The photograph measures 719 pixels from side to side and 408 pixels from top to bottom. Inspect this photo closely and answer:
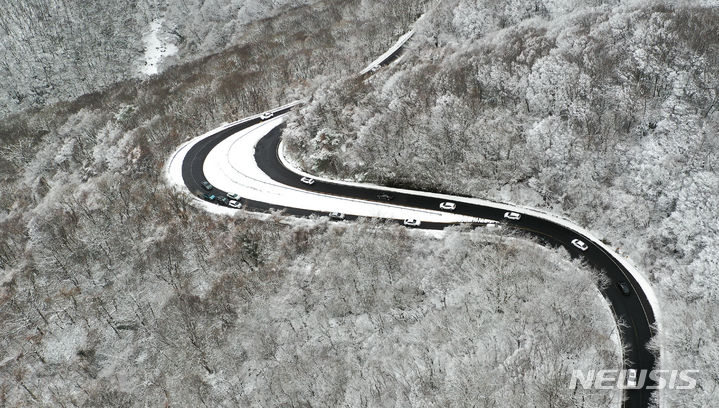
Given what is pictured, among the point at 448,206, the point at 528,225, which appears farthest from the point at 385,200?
the point at 528,225

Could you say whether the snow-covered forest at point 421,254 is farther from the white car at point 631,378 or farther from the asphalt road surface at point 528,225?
the white car at point 631,378

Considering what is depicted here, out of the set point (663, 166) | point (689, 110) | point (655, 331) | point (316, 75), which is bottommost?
point (655, 331)

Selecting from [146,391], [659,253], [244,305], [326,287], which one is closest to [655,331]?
[659,253]

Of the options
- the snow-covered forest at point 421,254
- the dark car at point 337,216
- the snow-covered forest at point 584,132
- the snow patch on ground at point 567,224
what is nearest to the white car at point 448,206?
the snow patch on ground at point 567,224

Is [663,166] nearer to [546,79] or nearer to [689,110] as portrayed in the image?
[689,110]

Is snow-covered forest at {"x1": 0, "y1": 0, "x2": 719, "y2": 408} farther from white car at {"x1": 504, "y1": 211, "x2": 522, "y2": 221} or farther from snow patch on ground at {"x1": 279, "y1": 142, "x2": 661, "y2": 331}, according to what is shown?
Result: white car at {"x1": 504, "y1": 211, "x2": 522, "y2": 221}

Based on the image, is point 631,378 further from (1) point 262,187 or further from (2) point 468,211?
(1) point 262,187

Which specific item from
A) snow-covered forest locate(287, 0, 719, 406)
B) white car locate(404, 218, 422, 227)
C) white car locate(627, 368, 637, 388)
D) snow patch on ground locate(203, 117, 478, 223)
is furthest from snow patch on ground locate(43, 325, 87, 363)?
white car locate(627, 368, 637, 388)
